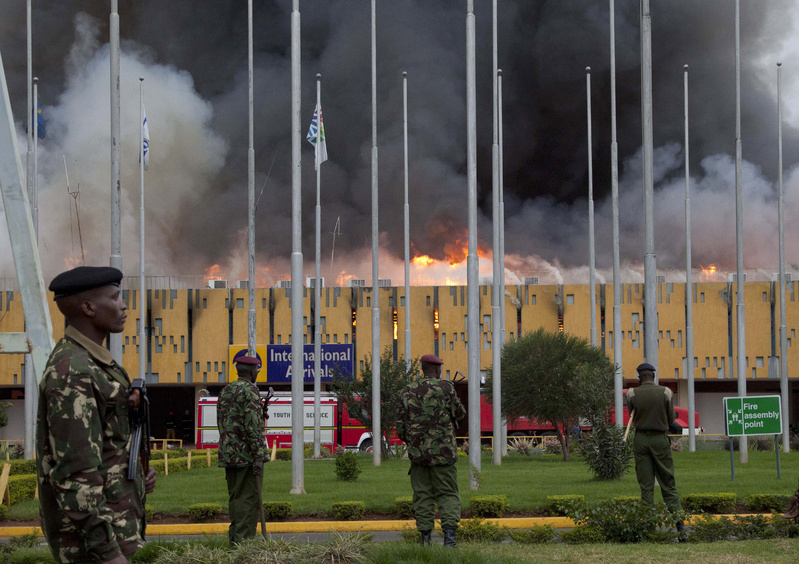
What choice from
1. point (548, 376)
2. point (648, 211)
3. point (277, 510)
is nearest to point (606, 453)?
point (648, 211)

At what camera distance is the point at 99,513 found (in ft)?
12.3

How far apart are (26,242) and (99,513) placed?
2496 millimetres

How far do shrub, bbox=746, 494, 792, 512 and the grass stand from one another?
4.44 feet

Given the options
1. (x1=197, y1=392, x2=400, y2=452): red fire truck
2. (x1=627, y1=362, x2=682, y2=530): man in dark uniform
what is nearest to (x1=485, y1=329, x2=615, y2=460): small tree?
(x1=197, y1=392, x2=400, y2=452): red fire truck

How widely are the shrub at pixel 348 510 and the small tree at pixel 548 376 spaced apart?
16581 millimetres

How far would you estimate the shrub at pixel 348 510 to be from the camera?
13617mm

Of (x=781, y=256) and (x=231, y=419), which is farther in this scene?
(x=781, y=256)

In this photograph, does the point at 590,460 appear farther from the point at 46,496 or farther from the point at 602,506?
the point at 46,496

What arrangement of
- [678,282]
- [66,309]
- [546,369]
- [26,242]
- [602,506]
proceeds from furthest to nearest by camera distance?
[678,282]
[546,369]
[602,506]
[26,242]
[66,309]

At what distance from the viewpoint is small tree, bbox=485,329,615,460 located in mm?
31156

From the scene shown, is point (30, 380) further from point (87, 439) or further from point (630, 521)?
point (87, 439)

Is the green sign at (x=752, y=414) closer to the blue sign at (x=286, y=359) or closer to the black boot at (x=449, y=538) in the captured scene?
the black boot at (x=449, y=538)

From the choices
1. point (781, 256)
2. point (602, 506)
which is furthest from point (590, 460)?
point (781, 256)

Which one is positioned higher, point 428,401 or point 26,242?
point 26,242
